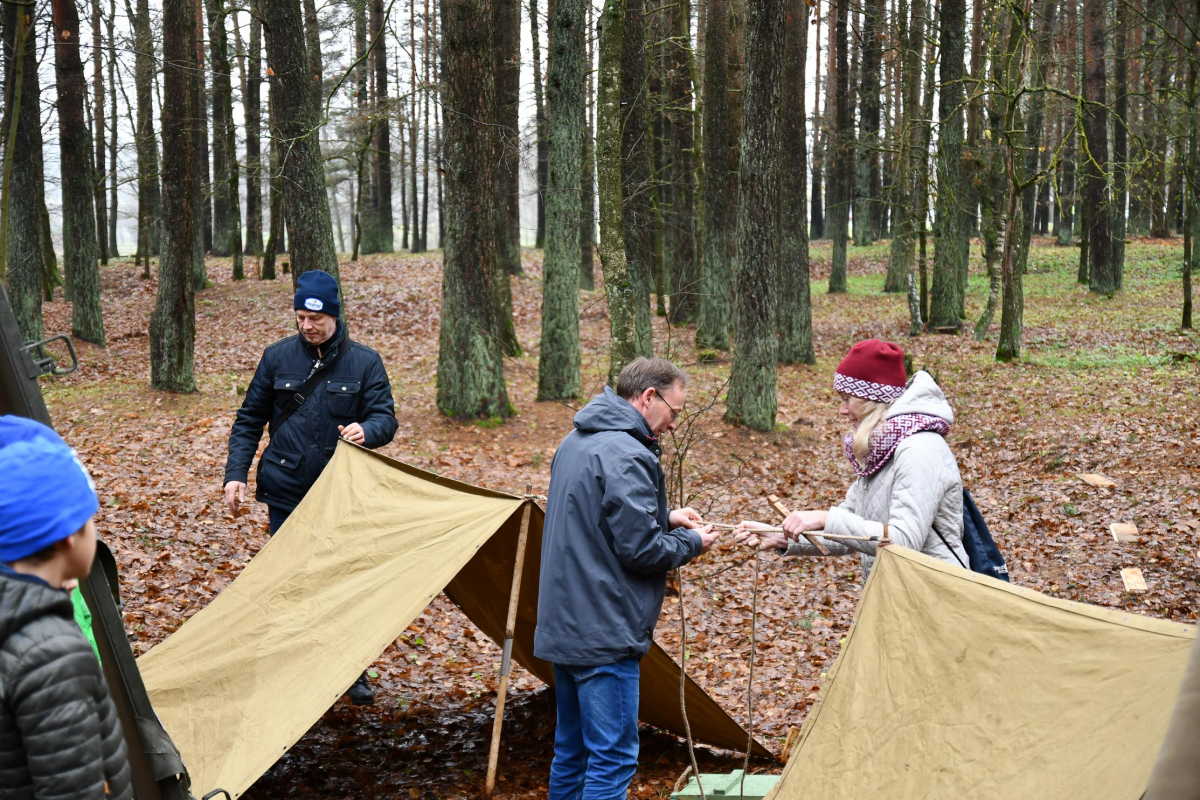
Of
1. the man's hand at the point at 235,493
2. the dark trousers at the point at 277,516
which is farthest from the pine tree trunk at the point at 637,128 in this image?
the man's hand at the point at 235,493

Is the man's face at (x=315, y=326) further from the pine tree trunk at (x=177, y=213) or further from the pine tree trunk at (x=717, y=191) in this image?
the pine tree trunk at (x=717, y=191)

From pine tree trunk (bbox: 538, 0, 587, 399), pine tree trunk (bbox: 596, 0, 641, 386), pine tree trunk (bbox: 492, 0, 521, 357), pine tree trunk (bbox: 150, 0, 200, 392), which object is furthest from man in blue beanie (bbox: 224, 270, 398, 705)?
pine tree trunk (bbox: 150, 0, 200, 392)

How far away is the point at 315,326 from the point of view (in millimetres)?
5180

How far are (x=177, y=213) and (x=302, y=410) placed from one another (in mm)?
8878

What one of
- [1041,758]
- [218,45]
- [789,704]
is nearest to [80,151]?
[218,45]

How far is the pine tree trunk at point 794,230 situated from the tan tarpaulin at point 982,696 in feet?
44.0

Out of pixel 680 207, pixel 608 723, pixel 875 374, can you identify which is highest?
pixel 680 207

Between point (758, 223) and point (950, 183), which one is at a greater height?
point (950, 183)

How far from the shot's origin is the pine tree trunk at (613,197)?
1005 centimetres

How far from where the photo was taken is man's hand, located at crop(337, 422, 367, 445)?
16.8 feet

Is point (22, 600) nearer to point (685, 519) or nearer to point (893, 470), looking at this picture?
point (685, 519)

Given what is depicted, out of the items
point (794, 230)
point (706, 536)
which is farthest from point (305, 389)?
point (794, 230)

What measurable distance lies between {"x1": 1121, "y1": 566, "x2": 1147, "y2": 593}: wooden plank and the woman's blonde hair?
4814mm

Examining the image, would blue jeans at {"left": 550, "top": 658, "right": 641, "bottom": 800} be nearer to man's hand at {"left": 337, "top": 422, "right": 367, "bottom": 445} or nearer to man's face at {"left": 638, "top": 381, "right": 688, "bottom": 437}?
man's face at {"left": 638, "top": 381, "right": 688, "bottom": 437}
